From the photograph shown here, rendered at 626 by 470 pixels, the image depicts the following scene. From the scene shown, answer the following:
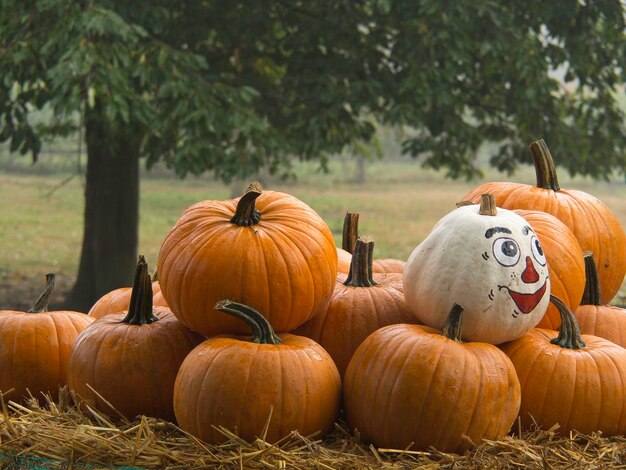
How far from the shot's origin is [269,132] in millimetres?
7258

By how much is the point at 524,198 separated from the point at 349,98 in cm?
466

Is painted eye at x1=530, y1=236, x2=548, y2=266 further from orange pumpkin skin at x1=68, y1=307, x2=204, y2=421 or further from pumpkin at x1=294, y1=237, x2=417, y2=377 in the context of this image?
orange pumpkin skin at x1=68, y1=307, x2=204, y2=421

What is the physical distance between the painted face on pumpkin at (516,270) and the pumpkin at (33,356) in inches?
54.1

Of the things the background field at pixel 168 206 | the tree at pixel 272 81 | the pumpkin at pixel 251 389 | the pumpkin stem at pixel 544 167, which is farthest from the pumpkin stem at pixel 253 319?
the background field at pixel 168 206

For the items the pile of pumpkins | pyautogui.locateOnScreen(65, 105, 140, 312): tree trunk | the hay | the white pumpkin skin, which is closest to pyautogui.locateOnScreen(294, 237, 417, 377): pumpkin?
the pile of pumpkins

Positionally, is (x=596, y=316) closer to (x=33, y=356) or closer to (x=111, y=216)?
(x=33, y=356)

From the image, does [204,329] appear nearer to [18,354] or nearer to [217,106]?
[18,354]

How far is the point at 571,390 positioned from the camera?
7.22 ft

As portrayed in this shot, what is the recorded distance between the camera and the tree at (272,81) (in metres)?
6.23

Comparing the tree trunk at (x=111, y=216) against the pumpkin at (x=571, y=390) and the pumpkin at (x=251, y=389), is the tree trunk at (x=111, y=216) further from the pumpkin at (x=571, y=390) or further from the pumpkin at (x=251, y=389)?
the pumpkin at (x=571, y=390)

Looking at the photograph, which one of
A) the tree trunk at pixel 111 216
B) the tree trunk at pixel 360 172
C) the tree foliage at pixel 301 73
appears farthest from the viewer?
the tree trunk at pixel 360 172

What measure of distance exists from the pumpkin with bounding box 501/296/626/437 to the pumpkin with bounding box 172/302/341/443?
540 millimetres

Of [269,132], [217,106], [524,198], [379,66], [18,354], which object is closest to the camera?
[18,354]

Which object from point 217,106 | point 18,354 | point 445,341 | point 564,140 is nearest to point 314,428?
point 445,341
